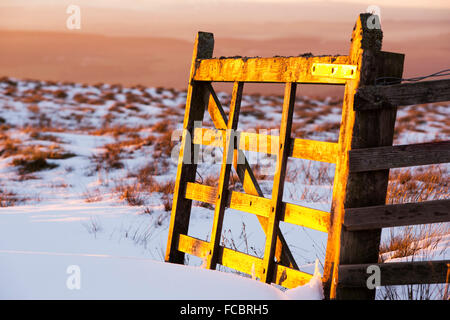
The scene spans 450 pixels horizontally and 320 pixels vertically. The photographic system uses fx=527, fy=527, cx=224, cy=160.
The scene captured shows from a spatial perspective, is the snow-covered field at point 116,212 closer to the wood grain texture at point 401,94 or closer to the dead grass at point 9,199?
the dead grass at point 9,199

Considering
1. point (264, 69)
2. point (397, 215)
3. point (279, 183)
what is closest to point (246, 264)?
point (279, 183)

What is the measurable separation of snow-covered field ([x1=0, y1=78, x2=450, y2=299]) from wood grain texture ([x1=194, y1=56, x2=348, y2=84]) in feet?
5.40

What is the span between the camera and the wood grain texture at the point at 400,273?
3936mm

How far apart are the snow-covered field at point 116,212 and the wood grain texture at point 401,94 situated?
1.47 m

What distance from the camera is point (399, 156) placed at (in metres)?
3.91

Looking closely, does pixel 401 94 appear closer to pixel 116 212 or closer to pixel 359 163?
pixel 359 163

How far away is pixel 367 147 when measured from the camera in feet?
13.2

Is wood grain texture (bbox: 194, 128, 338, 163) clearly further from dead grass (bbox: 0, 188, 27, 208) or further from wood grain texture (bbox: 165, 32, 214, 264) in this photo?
dead grass (bbox: 0, 188, 27, 208)

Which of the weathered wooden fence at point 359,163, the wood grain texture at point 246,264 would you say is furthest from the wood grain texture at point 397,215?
the wood grain texture at point 246,264

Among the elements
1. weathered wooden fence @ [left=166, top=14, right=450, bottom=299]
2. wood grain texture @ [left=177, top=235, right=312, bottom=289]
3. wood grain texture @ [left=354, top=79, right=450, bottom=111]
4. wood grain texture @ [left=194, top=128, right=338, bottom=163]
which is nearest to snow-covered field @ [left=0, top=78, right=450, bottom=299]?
wood grain texture @ [left=177, top=235, right=312, bottom=289]

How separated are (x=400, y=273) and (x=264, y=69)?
2260 millimetres

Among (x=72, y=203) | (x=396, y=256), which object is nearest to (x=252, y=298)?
(x=396, y=256)

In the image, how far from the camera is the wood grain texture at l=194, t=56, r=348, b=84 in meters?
4.45
